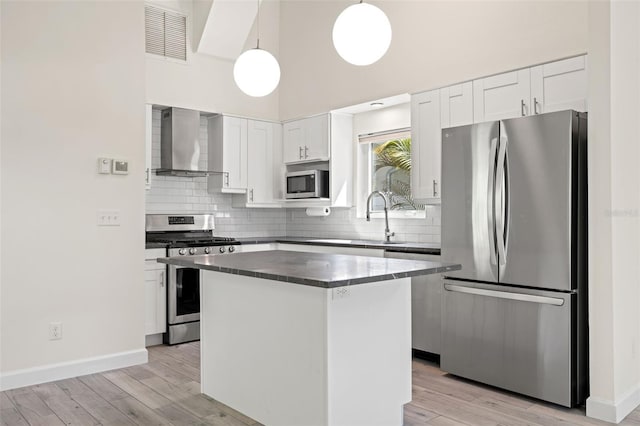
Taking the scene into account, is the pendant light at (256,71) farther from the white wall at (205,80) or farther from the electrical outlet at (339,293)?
the white wall at (205,80)

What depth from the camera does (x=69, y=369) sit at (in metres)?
3.86

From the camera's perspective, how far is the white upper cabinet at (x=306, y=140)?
18.6 feet

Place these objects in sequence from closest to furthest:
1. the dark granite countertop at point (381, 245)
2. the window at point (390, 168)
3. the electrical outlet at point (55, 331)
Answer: the electrical outlet at point (55, 331), the dark granite countertop at point (381, 245), the window at point (390, 168)

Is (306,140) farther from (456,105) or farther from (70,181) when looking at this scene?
(70,181)

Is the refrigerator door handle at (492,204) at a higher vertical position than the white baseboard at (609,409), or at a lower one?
higher

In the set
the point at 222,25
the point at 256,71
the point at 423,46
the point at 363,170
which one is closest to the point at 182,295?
the point at 363,170

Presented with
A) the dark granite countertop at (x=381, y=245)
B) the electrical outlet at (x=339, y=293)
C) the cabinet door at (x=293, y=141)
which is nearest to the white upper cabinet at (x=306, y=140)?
the cabinet door at (x=293, y=141)

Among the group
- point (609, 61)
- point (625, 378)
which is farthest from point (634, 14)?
point (625, 378)

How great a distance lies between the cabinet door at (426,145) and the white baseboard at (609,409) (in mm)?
2011

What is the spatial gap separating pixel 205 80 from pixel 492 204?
3.61 metres

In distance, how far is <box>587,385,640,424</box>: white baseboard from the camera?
2986 mm

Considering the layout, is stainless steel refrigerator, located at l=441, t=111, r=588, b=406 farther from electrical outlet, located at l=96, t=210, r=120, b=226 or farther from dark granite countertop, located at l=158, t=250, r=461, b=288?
electrical outlet, located at l=96, t=210, r=120, b=226

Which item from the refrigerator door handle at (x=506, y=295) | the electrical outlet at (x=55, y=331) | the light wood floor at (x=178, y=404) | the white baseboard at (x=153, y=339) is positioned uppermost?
the refrigerator door handle at (x=506, y=295)

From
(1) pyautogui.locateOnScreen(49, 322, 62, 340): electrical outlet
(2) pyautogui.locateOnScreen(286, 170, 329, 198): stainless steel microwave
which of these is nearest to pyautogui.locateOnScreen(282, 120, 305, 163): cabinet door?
(2) pyautogui.locateOnScreen(286, 170, 329, 198): stainless steel microwave
